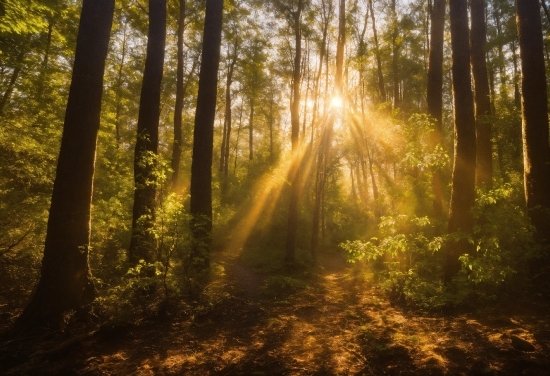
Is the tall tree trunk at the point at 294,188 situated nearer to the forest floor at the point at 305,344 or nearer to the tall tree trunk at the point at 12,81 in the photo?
the forest floor at the point at 305,344

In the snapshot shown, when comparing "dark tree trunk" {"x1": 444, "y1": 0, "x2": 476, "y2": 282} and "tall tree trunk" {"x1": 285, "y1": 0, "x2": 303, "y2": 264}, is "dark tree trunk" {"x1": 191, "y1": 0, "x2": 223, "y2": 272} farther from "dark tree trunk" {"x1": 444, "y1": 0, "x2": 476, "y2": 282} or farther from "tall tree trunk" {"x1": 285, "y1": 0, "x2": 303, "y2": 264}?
"dark tree trunk" {"x1": 444, "y1": 0, "x2": 476, "y2": 282}

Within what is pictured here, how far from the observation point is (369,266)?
47.2 feet

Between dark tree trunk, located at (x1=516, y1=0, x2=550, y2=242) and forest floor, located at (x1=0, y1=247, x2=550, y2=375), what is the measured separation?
8.42 feet

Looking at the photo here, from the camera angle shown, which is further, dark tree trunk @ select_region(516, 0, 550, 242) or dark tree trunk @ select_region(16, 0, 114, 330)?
dark tree trunk @ select_region(516, 0, 550, 242)

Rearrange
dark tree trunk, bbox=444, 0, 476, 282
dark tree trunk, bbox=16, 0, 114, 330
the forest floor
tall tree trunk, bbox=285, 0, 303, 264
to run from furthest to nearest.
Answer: tall tree trunk, bbox=285, 0, 303, 264 < dark tree trunk, bbox=444, 0, 476, 282 < dark tree trunk, bbox=16, 0, 114, 330 < the forest floor

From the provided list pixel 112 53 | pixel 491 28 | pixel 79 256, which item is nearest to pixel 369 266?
pixel 79 256

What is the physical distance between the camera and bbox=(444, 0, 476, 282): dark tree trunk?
775 centimetres

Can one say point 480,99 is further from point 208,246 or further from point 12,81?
point 12,81

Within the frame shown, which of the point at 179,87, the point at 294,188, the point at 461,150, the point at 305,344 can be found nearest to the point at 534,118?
the point at 461,150

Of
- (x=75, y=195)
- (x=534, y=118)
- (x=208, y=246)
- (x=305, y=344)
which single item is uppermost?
(x=534, y=118)

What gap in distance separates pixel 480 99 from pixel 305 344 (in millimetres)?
9623

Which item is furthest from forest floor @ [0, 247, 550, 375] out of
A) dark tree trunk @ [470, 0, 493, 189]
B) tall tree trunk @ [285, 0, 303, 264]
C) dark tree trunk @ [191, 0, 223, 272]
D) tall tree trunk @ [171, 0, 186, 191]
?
tall tree trunk @ [171, 0, 186, 191]

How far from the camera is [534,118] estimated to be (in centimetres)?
782

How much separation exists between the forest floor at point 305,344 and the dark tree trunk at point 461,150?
5.41ft
